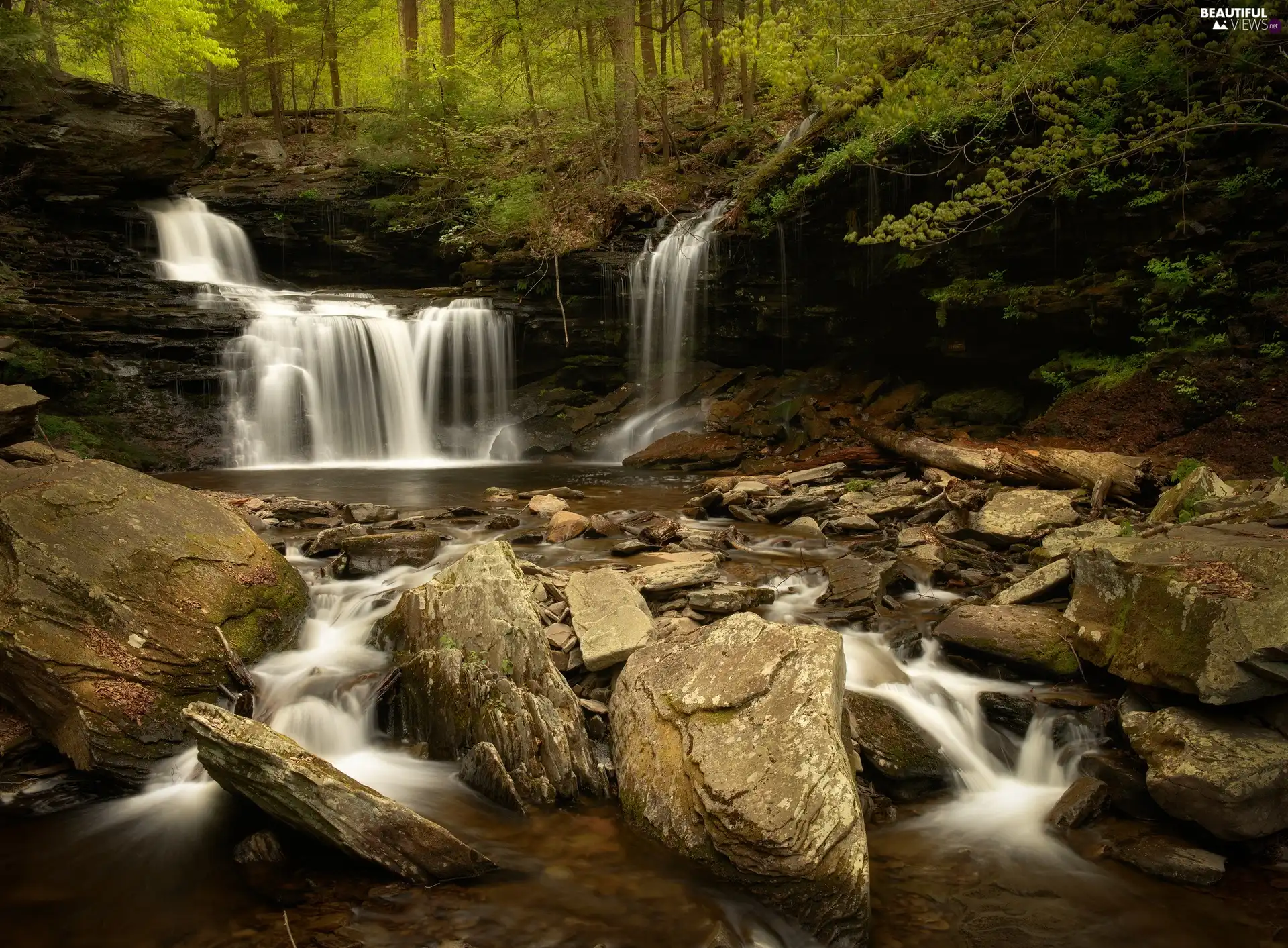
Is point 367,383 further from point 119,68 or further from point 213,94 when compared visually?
point 213,94

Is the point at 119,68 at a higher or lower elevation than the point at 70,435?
higher

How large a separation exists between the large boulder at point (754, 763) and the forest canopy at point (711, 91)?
478cm

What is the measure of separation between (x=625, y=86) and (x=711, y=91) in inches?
320

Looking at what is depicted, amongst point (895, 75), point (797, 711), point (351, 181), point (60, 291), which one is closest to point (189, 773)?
point (797, 711)

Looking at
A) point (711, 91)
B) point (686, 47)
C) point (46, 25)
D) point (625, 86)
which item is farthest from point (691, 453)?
point (686, 47)

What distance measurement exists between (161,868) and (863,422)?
12.4m

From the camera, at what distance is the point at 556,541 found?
8.43 m

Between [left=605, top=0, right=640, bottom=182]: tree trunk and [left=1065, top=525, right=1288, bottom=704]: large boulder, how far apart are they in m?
14.6

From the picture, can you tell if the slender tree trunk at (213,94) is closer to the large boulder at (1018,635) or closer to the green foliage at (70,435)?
the green foliage at (70,435)

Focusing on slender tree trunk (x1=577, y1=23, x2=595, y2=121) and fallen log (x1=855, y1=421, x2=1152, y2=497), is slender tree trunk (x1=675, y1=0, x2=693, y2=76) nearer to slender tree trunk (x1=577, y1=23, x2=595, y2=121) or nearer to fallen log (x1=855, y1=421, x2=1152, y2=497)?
slender tree trunk (x1=577, y1=23, x2=595, y2=121)

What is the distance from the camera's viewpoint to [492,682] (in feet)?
14.7

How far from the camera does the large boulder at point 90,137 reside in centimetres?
→ 1647

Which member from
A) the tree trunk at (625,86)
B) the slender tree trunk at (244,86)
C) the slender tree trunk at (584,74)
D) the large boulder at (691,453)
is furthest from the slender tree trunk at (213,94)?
the large boulder at (691,453)

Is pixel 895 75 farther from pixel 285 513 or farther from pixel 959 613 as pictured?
pixel 285 513
